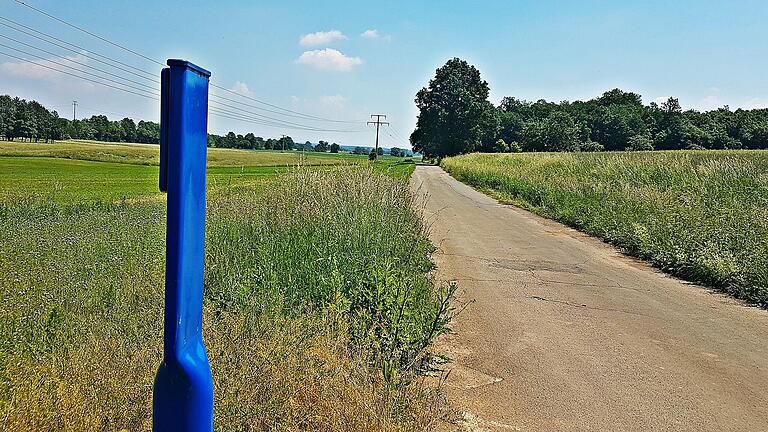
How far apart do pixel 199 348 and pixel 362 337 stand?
3310 millimetres

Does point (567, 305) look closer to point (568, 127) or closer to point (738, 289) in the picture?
point (738, 289)

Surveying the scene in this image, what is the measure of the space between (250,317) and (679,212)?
11007mm

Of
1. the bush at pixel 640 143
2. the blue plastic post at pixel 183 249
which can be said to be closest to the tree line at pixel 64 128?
the blue plastic post at pixel 183 249

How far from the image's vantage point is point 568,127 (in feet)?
294

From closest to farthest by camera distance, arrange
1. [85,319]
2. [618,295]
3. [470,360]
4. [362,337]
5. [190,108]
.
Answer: [190,108] → [85,319] → [362,337] → [470,360] → [618,295]

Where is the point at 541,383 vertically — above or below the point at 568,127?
below

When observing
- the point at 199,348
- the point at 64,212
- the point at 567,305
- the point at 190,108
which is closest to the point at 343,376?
the point at 199,348

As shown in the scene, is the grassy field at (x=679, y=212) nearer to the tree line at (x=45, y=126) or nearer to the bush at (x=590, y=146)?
the tree line at (x=45, y=126)

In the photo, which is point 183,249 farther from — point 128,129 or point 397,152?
point 397,152

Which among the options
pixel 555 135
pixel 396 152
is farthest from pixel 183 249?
pixel 396 152

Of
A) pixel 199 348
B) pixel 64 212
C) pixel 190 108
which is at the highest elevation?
pixel 190 108

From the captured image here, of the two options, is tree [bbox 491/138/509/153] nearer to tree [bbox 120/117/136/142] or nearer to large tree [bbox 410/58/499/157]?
large tree [bbox 410/58/499/157]

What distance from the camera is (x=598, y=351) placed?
6.41 m

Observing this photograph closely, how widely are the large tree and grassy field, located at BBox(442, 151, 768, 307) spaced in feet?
209
